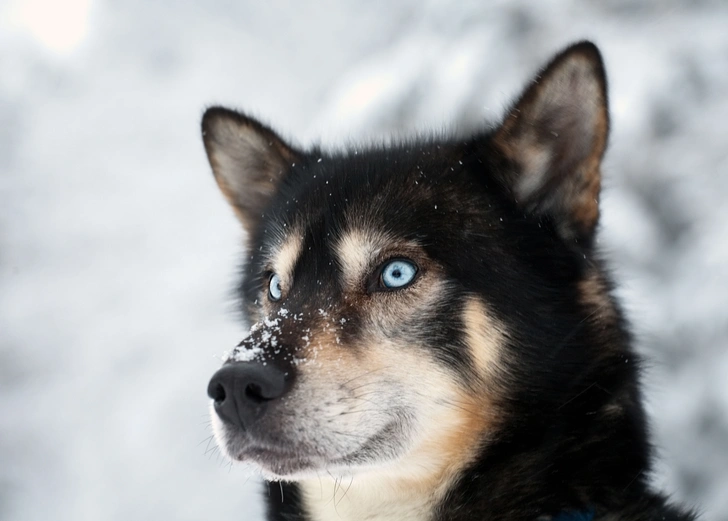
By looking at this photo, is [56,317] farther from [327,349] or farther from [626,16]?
[626,16]

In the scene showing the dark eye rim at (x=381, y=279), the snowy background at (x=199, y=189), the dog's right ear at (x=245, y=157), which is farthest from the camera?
the snowy background at (x=199, y=189)

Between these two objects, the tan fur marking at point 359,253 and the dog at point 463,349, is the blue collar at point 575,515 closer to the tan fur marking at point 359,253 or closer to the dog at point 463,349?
the dog at point 463,349

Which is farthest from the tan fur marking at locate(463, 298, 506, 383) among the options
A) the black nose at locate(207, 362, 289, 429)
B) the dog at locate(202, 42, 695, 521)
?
the black nose at locate(207, 362, 289, 429)

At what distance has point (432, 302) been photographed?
1901 millimetres

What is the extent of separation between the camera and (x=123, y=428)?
204 inches

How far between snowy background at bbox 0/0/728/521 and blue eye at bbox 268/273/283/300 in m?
0.89

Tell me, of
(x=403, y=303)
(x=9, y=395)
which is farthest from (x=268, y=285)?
(x=9, y=395)

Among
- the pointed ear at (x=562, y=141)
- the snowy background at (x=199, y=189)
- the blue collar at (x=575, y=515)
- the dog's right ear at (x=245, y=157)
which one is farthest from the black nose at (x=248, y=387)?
the snowy background at (x=199, y=189)

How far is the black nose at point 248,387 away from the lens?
1.63 m

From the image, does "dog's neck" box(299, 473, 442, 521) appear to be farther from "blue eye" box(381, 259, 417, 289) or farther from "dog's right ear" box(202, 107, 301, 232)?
"dog's right ear" box(202, 107, 301, 232)

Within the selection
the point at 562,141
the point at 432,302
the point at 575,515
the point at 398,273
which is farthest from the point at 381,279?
the point at 575,515

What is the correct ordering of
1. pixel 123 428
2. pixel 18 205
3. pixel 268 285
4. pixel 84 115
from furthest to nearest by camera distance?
pixel 84 115 → pixel 18 205 → pixel 123 428 → pixel 268 285

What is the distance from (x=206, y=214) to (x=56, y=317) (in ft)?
5.89

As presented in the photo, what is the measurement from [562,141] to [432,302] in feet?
2.04
